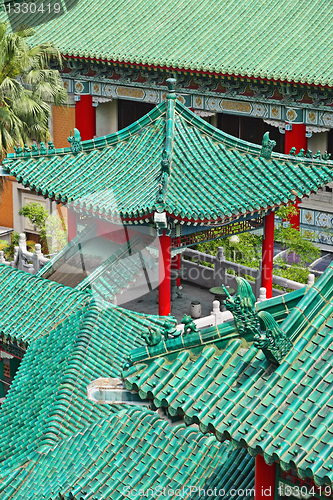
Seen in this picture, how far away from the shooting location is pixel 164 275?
18453 millimetres

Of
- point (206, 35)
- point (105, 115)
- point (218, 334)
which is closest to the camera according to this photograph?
point (218, 334)

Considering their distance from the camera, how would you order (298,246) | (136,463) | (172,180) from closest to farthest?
1. (136,463)
2. (172,180)
3. (298,246)

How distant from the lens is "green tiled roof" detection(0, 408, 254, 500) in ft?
35.9

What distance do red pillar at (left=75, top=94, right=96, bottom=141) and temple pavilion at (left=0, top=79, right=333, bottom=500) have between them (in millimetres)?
11478

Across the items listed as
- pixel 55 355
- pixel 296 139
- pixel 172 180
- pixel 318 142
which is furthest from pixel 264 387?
pixel 318 142

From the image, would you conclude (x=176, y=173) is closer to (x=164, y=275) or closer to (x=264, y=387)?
(x=164, y=275)

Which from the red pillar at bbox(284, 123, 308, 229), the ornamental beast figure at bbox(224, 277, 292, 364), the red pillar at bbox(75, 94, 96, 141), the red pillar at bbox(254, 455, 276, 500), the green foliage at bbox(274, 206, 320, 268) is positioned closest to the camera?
the ornamental beast figure at bbox(224, 277, 292, 364)

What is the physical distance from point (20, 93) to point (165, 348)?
17.1 m

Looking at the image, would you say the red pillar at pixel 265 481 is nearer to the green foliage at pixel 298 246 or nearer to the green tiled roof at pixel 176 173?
the green tiled roof at pixel 176 173

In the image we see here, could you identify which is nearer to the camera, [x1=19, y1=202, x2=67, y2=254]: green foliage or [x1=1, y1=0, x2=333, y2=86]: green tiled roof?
[x1=1, y1=0, x2=333, y2=86]: green tiled roof

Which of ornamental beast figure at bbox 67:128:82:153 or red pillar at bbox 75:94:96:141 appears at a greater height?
ornamental beast figure at bbox 67:128:82:153

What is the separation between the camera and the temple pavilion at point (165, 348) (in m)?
8.93

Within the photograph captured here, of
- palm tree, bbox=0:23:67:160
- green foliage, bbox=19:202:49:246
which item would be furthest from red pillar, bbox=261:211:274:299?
green foliage, bbox=19:202:49:246

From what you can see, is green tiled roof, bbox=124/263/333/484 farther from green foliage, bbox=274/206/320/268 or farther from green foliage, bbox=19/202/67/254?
green foliage, bbox=19/202/67/254
